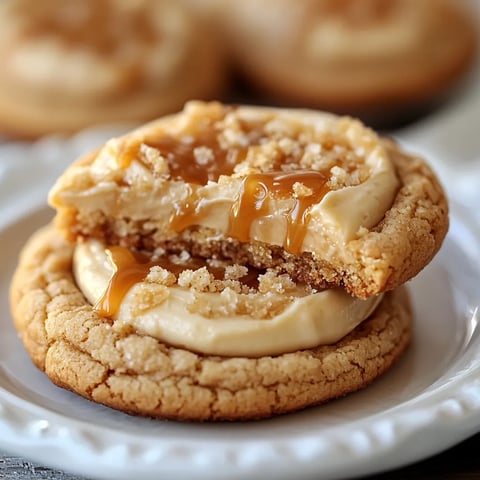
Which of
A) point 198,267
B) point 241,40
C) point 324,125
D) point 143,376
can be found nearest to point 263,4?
point 241,40

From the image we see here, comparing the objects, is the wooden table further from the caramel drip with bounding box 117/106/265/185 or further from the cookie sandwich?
the caramel drip with bounding box 117/106/265/185

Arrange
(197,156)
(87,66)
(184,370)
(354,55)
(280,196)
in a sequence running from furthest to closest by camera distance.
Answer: (354,55) < (87,66) < (197,156) < (280,196) < (184,370)

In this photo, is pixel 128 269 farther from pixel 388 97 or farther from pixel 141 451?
pixel 388 97

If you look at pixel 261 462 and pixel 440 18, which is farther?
pixel 440 18

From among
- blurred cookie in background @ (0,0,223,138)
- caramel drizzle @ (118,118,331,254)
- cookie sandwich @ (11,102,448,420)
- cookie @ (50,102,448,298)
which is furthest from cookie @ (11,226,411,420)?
blurred cookie in background @ (0,0,223,138)

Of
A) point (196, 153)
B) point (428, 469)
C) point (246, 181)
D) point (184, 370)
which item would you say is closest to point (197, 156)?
point (196, 153)

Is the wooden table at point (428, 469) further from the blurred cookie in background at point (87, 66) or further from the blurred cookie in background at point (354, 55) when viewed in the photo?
the blurred cookie in background at point (354, 55)

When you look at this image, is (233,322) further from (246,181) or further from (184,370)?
(246,181)
